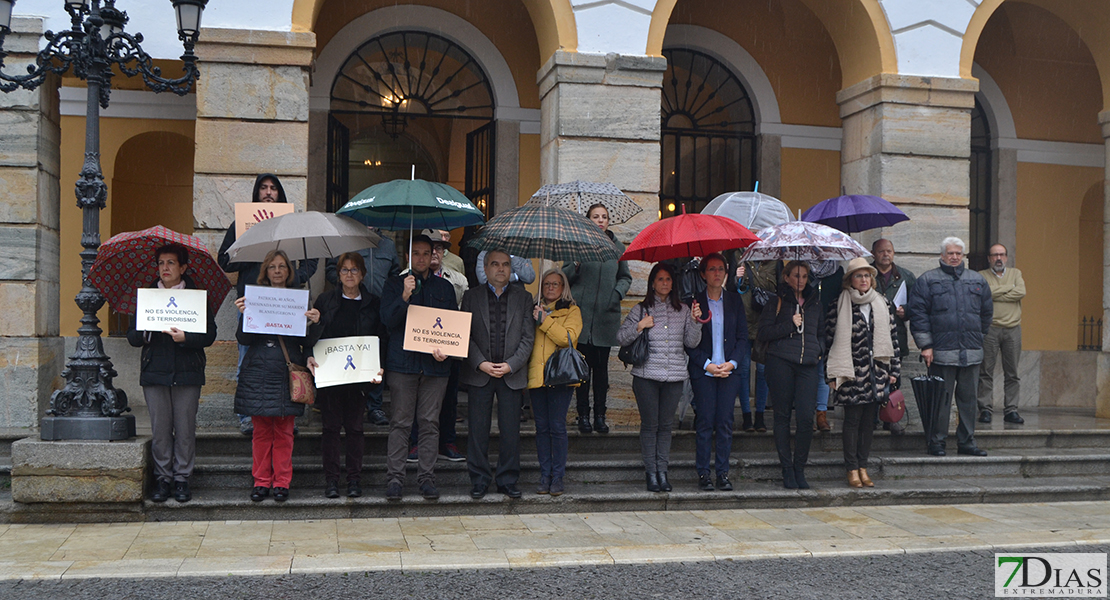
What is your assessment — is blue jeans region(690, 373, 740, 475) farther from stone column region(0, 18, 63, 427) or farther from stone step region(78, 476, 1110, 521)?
stone column region(0, 18, 63, 427)

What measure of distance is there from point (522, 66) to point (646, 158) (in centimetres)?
278

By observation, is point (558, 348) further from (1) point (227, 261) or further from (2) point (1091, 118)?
(2) point (1091, 118)

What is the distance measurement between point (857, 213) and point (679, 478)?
2848 mm

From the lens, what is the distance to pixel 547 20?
9.55 m

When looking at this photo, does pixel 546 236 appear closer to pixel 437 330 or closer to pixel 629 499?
pixel 437 330

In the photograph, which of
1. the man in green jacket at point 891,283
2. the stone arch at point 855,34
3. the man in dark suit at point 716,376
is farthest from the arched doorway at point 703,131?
the man in dark suit at point 716,376

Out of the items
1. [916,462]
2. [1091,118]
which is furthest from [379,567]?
[1091,118]

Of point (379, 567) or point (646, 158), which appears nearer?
point (379, 567)

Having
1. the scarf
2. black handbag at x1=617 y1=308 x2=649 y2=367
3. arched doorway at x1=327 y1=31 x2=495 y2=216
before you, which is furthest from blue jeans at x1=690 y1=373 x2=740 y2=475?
arched doorway at x1=327 y1=31 x2=495 y2=216

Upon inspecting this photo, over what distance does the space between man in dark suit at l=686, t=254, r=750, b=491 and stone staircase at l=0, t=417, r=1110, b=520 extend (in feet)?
1.04

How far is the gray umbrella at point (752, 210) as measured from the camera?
830 centimetres

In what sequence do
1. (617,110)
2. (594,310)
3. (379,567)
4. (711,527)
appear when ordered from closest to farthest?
(379,567) → (711,527) → (594,310) → (617,110)

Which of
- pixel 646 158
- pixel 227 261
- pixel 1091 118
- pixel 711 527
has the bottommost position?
pixel 711 527

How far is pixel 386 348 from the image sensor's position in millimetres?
7090
